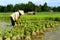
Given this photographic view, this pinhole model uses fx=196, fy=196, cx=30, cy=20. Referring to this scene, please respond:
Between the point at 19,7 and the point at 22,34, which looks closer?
the point at 22,34

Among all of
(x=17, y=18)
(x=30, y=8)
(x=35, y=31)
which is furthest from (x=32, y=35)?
(x=30, y=8)

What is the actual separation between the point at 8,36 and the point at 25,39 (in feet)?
6.82

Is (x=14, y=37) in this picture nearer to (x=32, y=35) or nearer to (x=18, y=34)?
(x=18, y=34)

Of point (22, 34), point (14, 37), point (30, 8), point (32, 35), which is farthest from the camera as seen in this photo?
point (30, 8)

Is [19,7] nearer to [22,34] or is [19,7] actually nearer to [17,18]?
[17,18]

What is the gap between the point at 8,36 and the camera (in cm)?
1459

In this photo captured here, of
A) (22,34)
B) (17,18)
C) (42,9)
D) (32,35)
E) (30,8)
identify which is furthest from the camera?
(42,9)

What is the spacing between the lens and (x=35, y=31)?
20156 millimetres

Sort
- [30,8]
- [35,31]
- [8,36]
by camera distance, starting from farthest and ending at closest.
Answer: [30,8] → [35,31] → [8,36]

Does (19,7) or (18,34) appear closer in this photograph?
(18,34)

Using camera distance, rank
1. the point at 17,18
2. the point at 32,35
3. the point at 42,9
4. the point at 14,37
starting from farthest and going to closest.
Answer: the point at 42,9 < the point at 17,18 < the point at 32,35 < the point at 14,37

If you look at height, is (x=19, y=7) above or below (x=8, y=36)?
below

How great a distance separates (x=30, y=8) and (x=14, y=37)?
3066 inches

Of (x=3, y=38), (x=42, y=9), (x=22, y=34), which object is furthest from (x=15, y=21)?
(x=42, y=9)
